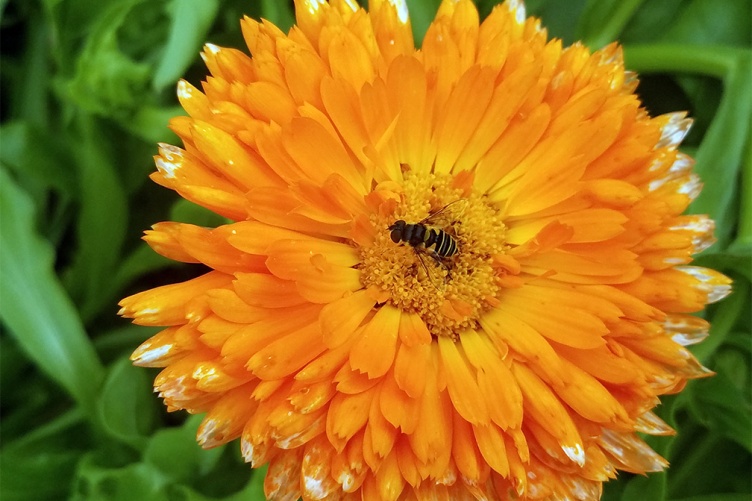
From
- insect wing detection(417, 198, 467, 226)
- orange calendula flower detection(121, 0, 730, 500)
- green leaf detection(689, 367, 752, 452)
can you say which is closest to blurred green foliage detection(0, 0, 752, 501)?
green leaf detection(689, 367, 752, 452)

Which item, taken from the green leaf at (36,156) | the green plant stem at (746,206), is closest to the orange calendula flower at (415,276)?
the green plant stem at (746,206)

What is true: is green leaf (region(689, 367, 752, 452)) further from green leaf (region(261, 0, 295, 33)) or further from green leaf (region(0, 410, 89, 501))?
green leaf (region(0, 410, 89, 501))

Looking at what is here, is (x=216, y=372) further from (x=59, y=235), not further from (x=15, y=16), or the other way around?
(x=15, y=16)

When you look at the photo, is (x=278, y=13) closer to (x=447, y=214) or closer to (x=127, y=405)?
(x=447, y=214)

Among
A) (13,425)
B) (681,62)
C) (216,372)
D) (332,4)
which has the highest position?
(681,62)

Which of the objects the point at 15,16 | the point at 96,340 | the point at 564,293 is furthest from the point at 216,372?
the point at 15,16

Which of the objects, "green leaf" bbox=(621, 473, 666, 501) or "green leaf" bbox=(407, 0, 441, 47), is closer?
"green leaf" bbox=(621, 473, 666, 501)
